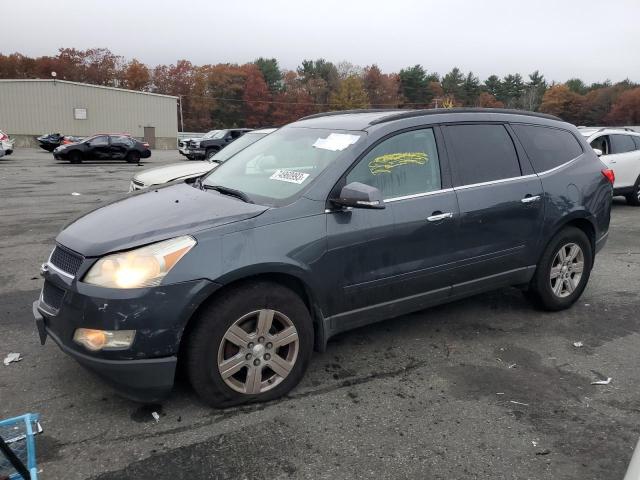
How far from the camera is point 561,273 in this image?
4844 millimetres

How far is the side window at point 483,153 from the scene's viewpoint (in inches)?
161

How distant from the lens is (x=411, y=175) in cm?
383

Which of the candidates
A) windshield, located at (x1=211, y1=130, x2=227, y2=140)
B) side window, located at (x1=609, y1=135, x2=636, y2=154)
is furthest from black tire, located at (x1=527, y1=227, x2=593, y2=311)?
windshield, located at (x1=211, y1=130, x2=227, y2=140)

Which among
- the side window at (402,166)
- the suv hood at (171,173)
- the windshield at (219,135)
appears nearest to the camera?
the side window at (402,166)

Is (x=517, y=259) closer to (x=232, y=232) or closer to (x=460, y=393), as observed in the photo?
(x=460, y=393)

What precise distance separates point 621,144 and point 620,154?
31 cm

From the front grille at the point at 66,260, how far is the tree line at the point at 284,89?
258 feet

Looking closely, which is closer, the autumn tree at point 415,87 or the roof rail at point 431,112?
the roof rail at point 431,112

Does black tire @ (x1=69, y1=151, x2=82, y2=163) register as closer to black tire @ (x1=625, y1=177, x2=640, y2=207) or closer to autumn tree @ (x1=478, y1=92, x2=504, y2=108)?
black tire @ (x1=625, y1=177, x2=640, y2=207)

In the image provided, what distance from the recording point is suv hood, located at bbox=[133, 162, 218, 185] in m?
8.22

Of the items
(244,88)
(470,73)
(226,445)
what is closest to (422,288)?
(226,445)

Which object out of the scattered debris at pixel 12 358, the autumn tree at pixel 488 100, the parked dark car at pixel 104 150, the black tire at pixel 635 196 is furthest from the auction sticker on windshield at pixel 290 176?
the autumn tree at pixel 488 100

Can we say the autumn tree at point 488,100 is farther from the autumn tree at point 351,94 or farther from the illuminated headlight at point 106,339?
the illuminated headlight at point 106,339

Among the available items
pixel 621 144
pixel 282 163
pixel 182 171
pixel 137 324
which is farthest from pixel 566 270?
pixel 621 144
